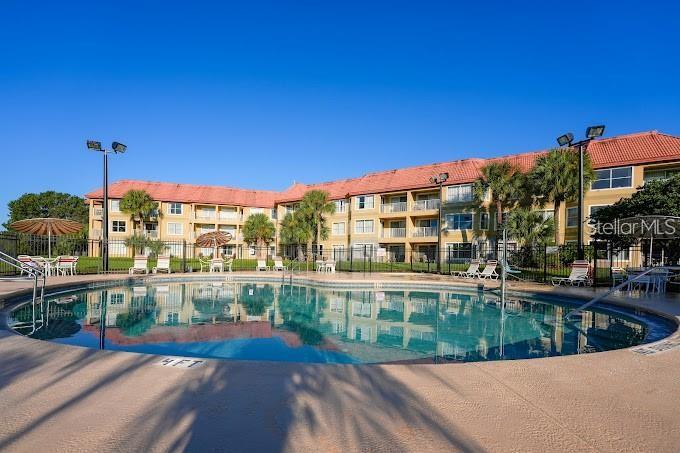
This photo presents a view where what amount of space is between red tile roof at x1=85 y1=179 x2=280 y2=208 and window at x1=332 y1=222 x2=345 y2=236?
32.9 ft

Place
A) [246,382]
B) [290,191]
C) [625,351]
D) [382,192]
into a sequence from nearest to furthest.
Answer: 1. [246,382]
2. [625,351]
3. [382,192]
4. [290,191]

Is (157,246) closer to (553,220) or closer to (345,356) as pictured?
(553,220)

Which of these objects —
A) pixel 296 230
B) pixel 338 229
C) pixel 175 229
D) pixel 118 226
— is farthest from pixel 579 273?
pixel 118 226

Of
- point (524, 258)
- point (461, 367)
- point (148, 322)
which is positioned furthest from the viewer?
point (524, 258)

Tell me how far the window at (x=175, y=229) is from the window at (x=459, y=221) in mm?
28329

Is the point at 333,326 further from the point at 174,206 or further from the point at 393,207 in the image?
the point at 174,206

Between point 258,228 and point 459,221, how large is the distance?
21.1m

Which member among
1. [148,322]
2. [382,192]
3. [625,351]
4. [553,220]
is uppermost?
[382,192]

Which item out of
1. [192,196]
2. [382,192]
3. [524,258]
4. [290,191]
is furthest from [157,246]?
[524,258]

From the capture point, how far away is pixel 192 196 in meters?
45.2

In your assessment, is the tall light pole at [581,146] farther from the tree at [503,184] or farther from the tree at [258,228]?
the tree at [258,228]

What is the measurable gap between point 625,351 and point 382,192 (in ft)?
108

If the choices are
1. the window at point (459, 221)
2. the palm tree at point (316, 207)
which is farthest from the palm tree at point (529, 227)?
the palm tree at point (316, 207)

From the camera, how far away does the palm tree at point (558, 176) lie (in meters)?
25.7
